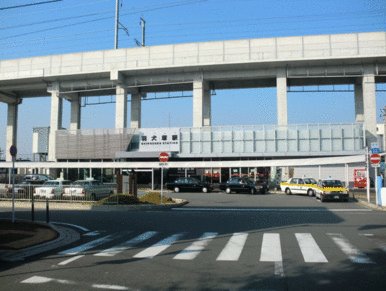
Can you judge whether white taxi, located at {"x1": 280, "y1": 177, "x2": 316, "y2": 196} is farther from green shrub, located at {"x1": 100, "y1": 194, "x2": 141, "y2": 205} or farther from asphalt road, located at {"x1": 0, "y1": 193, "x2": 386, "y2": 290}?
asphalt road, located at {"x1": 0, "y1": 193, "x2": 386, "y2": 290}

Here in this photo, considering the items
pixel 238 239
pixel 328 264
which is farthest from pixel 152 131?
pixel 328 264

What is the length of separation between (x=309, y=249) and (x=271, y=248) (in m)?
0.89

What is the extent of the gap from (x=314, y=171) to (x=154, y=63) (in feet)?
75.3

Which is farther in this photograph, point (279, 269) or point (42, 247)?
point (42, 247)

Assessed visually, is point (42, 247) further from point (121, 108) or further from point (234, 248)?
point (121, 108)

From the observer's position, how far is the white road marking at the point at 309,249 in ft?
24.9

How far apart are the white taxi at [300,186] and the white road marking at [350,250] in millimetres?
19584

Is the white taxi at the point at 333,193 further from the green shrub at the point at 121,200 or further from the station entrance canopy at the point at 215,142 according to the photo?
the station entrance canopy at the point at 215,142

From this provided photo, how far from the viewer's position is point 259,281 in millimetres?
6070

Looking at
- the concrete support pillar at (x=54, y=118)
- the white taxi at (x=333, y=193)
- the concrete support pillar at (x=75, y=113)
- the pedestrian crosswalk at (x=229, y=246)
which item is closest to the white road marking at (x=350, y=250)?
the pedestrian crosswalk at (x=229, y=246)

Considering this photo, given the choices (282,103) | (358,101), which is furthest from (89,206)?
(358,101)

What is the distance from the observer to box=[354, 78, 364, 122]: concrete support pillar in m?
44.2

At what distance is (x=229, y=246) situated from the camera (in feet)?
29.9

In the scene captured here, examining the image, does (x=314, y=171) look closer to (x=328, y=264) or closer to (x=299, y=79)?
(x=299, y=79)
